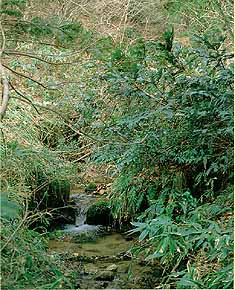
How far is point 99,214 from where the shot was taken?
5.35 m

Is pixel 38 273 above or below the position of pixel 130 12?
below

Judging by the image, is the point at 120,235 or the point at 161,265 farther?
Result: the point at 120,235

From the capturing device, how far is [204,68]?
13.2 feet

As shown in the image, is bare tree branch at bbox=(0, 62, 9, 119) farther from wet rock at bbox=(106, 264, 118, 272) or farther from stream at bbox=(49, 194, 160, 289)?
wet rock at bbox=(106, 264, 118, 272)

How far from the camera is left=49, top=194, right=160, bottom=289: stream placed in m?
3.90

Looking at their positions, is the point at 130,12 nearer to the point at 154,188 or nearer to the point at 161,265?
the point at 154,188

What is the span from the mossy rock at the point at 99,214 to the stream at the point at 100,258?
69 mm

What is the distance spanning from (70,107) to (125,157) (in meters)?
2.32

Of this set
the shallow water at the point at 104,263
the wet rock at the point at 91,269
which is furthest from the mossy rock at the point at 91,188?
the wet rock at the point at 91,269

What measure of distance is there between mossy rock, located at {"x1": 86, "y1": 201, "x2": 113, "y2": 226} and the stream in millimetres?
69

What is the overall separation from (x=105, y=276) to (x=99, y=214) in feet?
4.55

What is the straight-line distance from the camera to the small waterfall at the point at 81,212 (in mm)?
5262

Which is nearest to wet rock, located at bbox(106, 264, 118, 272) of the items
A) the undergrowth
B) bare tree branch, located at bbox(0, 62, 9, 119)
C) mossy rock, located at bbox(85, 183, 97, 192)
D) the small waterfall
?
the undergrowth

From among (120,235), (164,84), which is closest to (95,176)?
(120,235)
